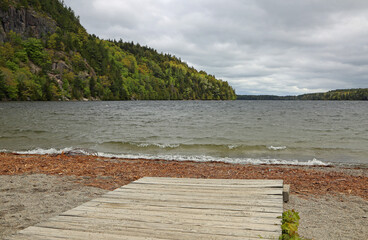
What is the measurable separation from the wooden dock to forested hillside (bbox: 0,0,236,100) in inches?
3950

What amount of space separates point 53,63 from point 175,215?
459 feet

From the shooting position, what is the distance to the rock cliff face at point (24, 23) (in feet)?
424

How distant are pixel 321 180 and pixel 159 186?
6.35 m

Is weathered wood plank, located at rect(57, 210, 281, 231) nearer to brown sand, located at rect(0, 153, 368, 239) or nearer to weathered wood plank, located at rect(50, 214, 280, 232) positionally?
weathered wood plank, located at rect(50, 214, 280, 232)

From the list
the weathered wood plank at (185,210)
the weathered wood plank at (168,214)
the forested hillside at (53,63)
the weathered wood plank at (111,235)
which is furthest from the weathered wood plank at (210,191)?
the forested hillside at (53,63)

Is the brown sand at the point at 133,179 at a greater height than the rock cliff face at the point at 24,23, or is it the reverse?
the rock cliff face at the point at 24,23

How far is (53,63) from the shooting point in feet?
415

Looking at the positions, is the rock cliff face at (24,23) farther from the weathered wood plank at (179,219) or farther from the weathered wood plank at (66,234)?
the weathered wood plank at (66,234)

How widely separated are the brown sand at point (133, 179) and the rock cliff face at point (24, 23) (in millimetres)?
141305

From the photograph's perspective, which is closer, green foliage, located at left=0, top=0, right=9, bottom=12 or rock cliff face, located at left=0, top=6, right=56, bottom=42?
green foliage, located at left=0, top=0, right=9, bottom=12

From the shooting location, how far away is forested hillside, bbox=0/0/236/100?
104m

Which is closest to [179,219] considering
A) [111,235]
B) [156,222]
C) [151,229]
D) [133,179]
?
[156,222]

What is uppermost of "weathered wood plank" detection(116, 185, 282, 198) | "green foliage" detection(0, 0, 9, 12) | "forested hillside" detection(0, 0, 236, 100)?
"green foliage" detection(0, 0, 9, 12)

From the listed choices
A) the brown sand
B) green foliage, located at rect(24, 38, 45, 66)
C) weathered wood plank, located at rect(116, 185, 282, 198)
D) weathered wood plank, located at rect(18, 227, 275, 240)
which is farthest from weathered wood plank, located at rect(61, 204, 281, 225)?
green foliage, located at rect(24, 38, 45, 66)
